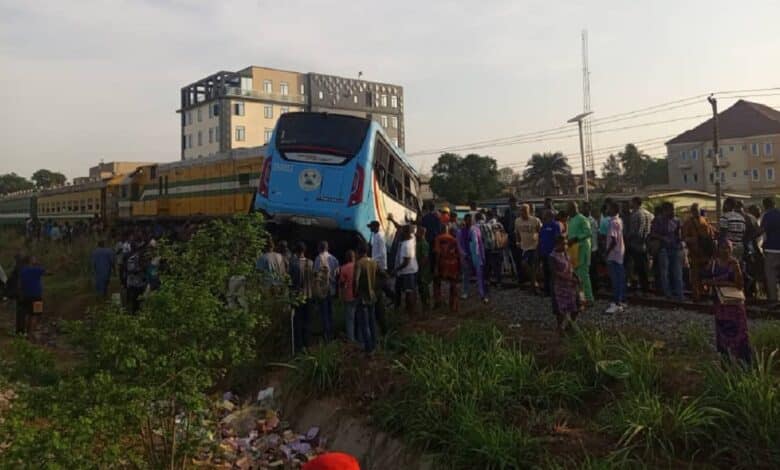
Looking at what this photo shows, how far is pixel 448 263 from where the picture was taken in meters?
9.88

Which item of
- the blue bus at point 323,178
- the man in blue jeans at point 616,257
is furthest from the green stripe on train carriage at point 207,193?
the man in blue jeans at point 616,257

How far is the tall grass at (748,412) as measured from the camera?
4.88m

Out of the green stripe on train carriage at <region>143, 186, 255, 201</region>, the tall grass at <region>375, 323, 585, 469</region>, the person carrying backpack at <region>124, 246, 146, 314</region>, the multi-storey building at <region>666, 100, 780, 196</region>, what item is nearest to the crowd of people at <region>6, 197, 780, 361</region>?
the person carrying backpack at <region>124, 246, 146, 314</region>

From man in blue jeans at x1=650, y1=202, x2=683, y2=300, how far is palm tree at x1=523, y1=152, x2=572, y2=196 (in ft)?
156

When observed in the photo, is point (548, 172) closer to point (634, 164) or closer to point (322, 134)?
point (634, 164)

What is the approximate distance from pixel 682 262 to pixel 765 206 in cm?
148

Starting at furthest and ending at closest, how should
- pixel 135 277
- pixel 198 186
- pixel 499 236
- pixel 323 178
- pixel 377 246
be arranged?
pixel 198 186, pixel 135 277, pixel 323 178, pixel 499 236, pixel 377 246

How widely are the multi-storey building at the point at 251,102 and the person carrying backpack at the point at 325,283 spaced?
50.6 m

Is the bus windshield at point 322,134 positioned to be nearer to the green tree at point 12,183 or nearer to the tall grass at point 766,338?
the tall grass at point 766,338

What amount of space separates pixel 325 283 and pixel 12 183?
337 feet

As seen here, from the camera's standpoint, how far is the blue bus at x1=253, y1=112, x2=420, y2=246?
37.7 feet

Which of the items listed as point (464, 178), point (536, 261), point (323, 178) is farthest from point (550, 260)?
point (464, 178)

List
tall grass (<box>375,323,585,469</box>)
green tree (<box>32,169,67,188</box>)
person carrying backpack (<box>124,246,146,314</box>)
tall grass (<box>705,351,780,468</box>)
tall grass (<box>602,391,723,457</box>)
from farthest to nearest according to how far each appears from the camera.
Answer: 1. green tree (<box>32,169,67,188</box>)
2. person carrying backpack (<box>124,246,146,314</box>)
3. tall grass (<box>375,323,585,469</box>)
4. tall grass (<box>602,391,723,457</box>)
5. tall grass (<box>705,351,780,468</box>)

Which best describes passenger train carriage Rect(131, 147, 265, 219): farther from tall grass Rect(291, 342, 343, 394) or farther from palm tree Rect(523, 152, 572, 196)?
palm tree Rect(523, 152, 572, 196)
